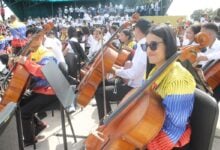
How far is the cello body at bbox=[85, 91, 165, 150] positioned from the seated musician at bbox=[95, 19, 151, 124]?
4.93ft

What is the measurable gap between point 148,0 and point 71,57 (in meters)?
21.5

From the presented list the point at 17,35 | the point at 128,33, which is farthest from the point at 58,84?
the point at 17,35

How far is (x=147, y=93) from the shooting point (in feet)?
5.98

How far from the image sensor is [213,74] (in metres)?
3.38

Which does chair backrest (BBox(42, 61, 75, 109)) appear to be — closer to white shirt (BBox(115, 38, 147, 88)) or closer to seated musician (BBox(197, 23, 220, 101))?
white shirt (BBox(115, 38, 147, 88))

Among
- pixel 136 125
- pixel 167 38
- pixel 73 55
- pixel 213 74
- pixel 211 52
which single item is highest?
pixel 167 38

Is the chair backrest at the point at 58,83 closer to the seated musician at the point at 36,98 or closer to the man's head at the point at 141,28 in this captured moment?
the seated musician at the point at 36,98

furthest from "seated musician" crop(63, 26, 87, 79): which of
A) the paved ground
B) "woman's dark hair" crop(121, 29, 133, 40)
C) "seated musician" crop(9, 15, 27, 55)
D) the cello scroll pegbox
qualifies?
"seated musician" crop(9, 15, 27, 55)

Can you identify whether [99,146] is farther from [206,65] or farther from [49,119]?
[49,119]

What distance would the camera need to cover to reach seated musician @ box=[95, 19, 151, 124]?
3445 mm

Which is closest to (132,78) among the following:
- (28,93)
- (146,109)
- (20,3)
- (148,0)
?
(28,93)

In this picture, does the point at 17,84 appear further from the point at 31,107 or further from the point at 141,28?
the point at 141,28

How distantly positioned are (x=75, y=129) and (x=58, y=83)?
4.79ft

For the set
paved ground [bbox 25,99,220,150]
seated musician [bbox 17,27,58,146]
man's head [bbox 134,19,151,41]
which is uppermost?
man's head [bbox 134,19,151,41]
